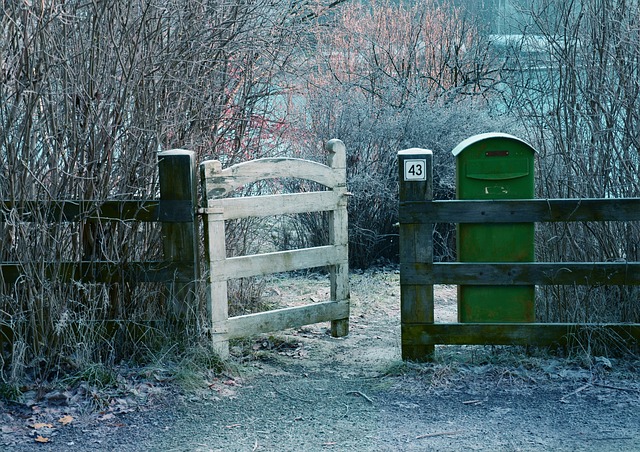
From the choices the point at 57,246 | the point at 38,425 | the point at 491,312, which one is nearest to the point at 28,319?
the point at 57,246

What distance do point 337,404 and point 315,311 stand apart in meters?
1.73

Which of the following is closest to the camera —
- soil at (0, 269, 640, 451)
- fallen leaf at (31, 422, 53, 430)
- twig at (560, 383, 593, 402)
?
soil at (0, 269, 640, 451)

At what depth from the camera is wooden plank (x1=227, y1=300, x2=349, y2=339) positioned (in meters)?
6.91

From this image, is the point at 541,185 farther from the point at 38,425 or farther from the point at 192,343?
the point at 38,425

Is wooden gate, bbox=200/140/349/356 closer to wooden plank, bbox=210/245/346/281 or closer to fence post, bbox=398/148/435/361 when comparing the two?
wooden plank, bbox=210/245/346/281

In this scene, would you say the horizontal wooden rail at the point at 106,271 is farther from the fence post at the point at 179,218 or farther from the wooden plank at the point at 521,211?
the wooden plank at the point at 521,211

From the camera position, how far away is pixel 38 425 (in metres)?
5.43

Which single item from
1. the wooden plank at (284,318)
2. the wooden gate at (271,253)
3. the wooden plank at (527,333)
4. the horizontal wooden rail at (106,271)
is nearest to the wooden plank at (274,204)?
the wooden gate at (271,253)

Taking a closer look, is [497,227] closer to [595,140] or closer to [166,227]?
[595,140]

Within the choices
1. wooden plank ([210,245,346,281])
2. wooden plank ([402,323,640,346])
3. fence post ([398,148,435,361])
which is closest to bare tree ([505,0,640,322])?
wooden plank ([402,323,640,346])

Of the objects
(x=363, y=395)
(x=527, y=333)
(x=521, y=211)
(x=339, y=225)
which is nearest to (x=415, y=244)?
(x=521, y=211)

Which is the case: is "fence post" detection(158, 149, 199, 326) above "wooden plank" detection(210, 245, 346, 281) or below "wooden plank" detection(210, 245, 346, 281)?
above

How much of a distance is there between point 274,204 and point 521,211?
208 cm

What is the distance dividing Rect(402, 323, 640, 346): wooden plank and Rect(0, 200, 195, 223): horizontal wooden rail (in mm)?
2123
